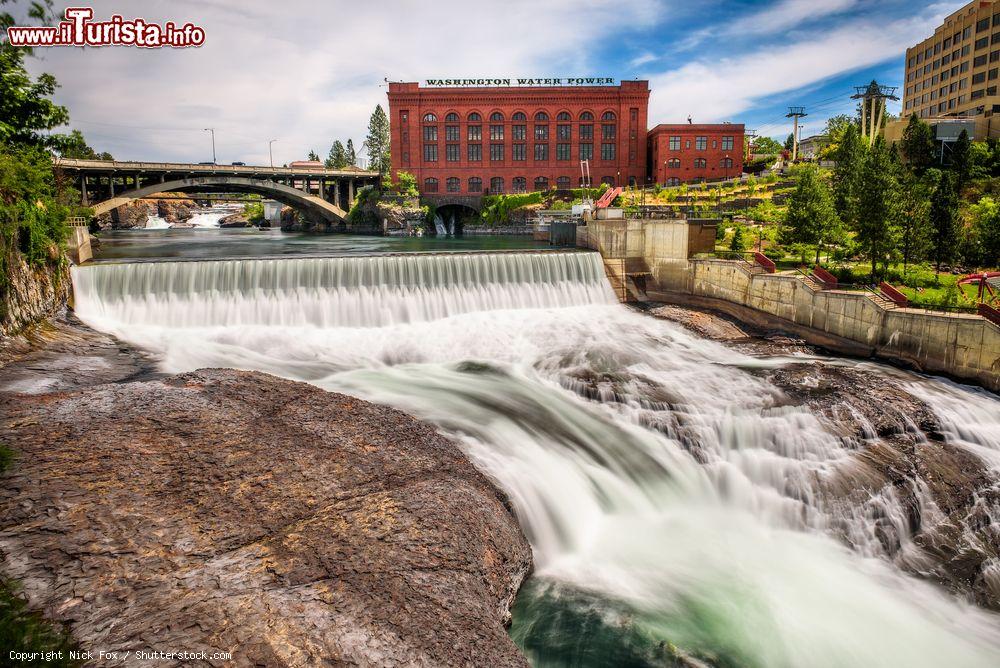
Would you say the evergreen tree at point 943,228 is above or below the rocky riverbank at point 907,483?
above

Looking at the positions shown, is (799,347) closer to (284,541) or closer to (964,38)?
(284,541)

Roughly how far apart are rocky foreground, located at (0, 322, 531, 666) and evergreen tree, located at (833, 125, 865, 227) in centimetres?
2623

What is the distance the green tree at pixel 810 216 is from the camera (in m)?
31.3

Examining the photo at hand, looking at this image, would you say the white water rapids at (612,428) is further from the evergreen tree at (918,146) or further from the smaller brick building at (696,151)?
the smaller brick building at (696,151)

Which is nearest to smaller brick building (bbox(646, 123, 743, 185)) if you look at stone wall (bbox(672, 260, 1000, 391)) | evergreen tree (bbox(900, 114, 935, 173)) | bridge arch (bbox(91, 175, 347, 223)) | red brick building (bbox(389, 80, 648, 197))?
red brick building (bbox(389, 80, 648, 197))

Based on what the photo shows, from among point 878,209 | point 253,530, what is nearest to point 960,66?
point 878,209

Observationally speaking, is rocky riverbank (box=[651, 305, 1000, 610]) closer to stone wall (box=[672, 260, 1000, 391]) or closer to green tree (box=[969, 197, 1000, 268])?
stone wall (box=[672, 260, 1000, 391])

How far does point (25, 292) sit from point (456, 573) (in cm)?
1730

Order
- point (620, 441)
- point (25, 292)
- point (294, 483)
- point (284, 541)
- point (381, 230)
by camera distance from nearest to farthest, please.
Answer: point (284, 541) → point (294, 483) → point (620, 441) → point (25, 292) → point (381, 230)

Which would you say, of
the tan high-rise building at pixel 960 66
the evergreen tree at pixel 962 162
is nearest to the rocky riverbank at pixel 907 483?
the evergreen tree at pixel 962 162

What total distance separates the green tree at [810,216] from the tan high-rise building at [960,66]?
54514 millimetres

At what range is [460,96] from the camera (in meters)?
83.1

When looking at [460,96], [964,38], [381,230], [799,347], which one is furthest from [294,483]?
[964,38]

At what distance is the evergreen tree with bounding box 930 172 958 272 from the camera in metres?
29.1
